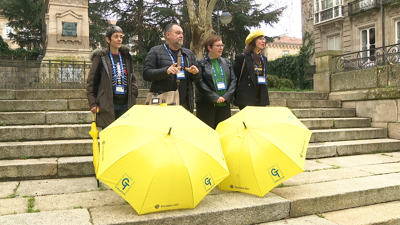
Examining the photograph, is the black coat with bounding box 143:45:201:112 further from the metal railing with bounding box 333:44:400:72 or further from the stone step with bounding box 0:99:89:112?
the metal railing with bounding box 333:44:400:72

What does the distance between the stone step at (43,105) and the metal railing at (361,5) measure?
22.3 m

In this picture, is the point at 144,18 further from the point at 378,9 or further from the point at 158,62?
the point at 158,62

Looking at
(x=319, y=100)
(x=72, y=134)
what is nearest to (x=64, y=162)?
(x=72, y=134)

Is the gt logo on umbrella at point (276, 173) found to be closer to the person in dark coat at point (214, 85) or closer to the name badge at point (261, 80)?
the person in dark coat at point (214, 85)

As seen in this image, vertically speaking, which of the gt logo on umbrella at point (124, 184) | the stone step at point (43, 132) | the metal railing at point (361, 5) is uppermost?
the metal railing at point (361, 5)

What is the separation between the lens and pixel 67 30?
11.6 metres

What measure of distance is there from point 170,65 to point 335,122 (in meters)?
5.05

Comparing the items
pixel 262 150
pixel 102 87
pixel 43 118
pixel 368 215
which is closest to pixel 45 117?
pixel 43 118

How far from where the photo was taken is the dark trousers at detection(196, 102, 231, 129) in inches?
189

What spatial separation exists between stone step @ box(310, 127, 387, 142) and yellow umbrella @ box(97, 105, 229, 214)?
174 inches

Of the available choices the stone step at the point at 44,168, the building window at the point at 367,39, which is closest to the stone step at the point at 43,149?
the stone step at the point at 44,168

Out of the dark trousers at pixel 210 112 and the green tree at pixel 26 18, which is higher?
the green tree at pixel 26 18

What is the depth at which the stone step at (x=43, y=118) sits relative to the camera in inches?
233

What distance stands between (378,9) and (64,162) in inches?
948
